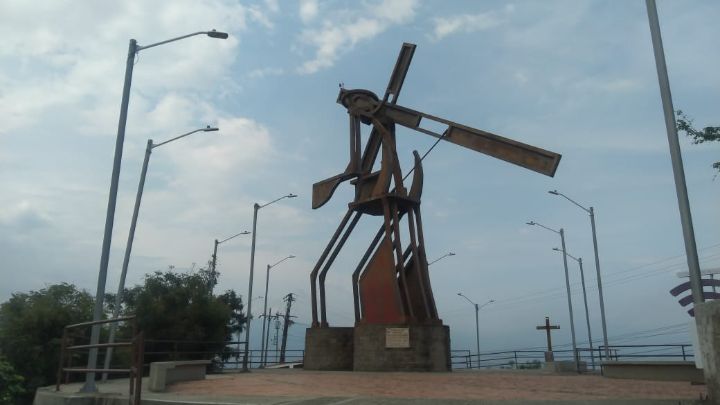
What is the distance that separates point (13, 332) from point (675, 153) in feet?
86.0

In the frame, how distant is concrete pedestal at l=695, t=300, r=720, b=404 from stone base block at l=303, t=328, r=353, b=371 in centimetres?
1674

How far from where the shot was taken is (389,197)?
22.5 m

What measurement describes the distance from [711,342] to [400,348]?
13822 mm

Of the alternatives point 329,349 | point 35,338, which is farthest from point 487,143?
point 35,338

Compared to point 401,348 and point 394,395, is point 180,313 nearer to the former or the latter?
point 401,348

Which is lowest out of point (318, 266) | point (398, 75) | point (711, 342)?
point (711, 342)

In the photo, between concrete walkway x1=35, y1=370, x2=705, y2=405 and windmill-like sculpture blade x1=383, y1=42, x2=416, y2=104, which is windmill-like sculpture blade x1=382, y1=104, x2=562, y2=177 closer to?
windmill-like sculpture blade x1=383, y1=42, x2=416, y2=104

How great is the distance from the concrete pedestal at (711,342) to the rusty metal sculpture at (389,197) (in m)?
13.7

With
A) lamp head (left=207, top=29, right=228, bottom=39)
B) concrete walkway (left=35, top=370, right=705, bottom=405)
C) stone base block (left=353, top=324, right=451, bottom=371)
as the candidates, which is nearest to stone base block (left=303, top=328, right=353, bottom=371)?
stone base block (left=353, top=324, right=451, bottom=371)

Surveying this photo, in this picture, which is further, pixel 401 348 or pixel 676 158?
pixel 401 348

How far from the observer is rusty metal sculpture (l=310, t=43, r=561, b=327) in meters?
21.4

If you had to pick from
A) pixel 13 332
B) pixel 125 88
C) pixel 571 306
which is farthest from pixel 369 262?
pixel 571 306

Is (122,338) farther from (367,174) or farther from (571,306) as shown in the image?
(571,306)

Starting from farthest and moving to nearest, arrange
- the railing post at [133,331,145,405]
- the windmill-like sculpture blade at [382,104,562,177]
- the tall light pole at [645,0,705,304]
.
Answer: the windmill-like sculpture blade at [382,104,562,177]
the railing post at [133,331,145,405]
the tall light pole at [645,0,705,304]
